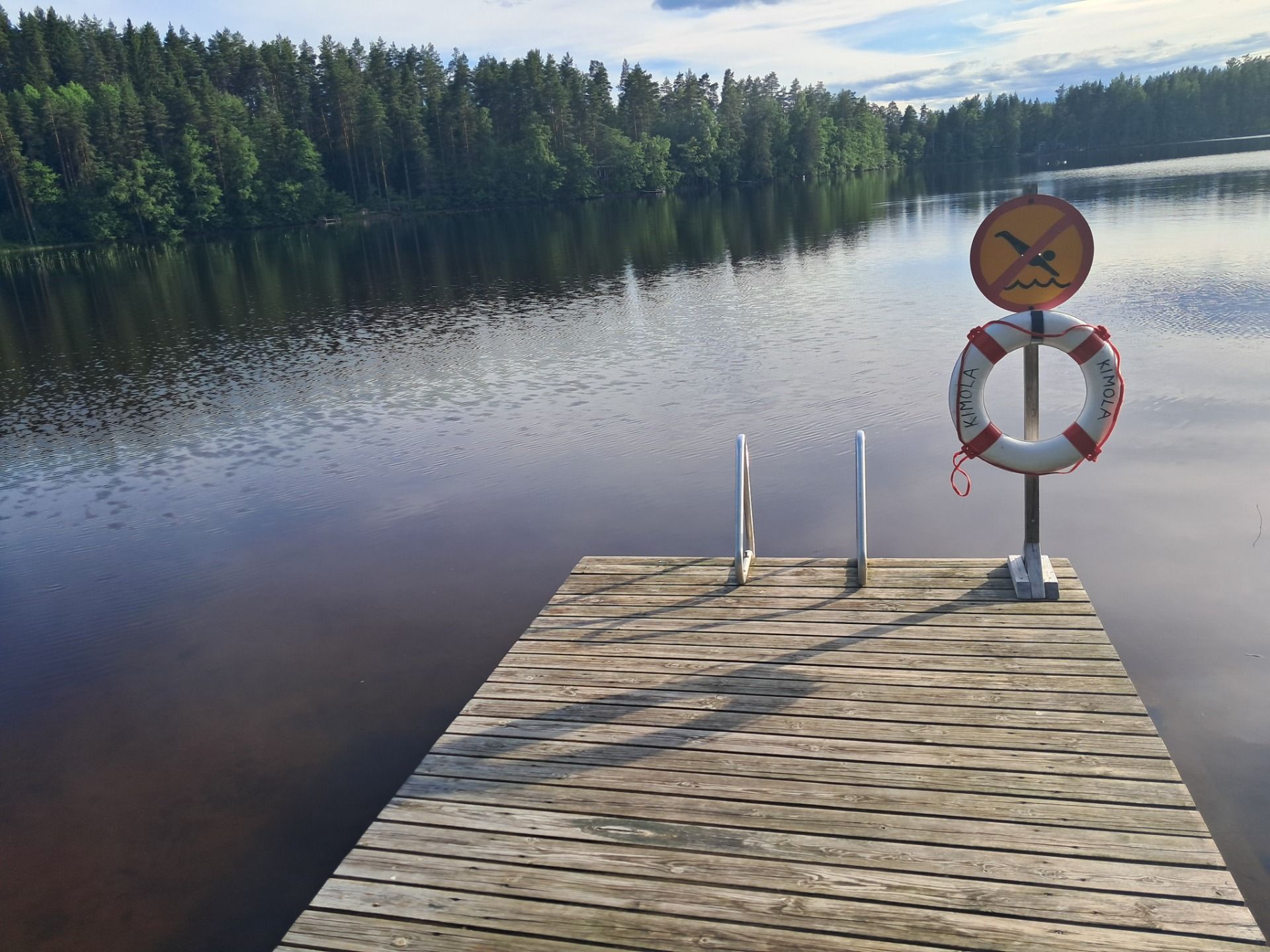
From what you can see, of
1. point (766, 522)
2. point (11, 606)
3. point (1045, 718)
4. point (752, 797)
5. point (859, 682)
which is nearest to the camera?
point (752, 797)

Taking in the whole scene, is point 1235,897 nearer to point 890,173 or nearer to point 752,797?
point 752,797

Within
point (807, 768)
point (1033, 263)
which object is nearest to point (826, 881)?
point (807, 768)

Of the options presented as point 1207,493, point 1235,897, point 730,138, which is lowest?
point 1207,493

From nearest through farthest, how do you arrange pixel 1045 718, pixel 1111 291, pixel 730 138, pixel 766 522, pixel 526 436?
pixel 1045 718
pixel 766 522
pixel 526 436
pixel 1111 291
pixel 730 138

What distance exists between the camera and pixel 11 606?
7.24 meters

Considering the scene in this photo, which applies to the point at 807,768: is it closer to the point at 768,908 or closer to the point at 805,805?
the point at 805,805

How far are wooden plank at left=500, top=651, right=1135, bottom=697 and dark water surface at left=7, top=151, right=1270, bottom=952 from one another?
→ 1021 millimetres

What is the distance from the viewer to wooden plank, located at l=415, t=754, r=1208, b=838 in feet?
9.75

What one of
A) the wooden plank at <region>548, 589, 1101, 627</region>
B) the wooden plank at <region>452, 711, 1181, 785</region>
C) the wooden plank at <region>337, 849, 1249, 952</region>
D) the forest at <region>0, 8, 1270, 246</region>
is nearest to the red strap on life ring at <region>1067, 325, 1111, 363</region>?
the wooden plank at <region>548, 589, 1101, 627</region>

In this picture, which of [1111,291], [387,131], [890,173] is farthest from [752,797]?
[890,173]

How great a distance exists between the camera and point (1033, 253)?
4.52 m

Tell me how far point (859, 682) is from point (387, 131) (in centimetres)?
6553

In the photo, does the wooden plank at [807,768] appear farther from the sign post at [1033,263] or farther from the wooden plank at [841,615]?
the sign post at [1033,263]

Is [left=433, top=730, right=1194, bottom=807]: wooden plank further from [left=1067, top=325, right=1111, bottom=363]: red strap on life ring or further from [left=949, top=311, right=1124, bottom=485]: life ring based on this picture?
[left=1067, top=325, right=1111, bottom=363]: red strap on life ring
